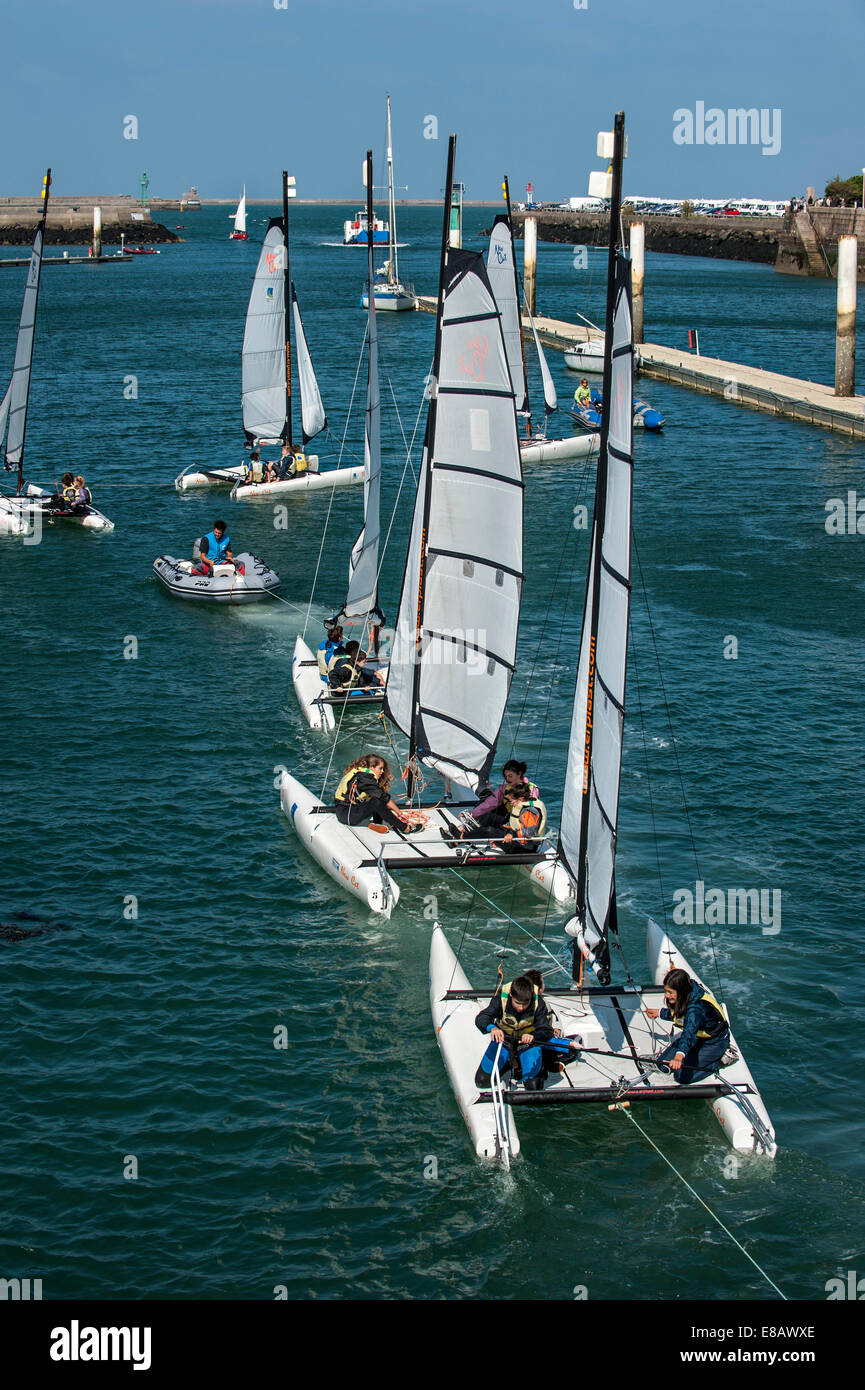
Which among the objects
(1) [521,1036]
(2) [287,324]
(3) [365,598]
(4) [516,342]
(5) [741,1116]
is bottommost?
(5) [741,1116]

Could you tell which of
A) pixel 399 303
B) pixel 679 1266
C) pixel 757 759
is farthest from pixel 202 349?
pixel 679 1266

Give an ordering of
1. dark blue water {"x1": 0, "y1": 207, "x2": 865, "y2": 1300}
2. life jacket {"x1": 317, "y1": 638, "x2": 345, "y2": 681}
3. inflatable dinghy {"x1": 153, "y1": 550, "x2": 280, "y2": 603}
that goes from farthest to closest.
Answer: inflatable dinghy {"x1": 153, "y1": 550, "x2": 280, "y2": 603}, life jacket {"x1": 317, "y1": 638, "x2": 345, "y2": 681}, dark blue water {"x1": 0, "y1": 207, "x2": 865, "y2": 1300}

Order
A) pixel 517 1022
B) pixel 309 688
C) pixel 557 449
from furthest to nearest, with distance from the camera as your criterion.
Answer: pixel 557 449 < pixel 309 688 < pixel 517 1022

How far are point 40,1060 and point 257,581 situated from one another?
2088cm

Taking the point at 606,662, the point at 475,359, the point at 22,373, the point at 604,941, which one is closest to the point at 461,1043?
the point at 604,941

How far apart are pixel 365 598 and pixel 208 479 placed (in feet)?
74.1

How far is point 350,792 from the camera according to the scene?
23047 mm

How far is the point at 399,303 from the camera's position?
113 m

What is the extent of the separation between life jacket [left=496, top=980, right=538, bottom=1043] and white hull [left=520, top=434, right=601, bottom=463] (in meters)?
40.4

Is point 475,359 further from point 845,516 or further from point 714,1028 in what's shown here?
point 845,516

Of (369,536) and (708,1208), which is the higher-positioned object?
(369,536)

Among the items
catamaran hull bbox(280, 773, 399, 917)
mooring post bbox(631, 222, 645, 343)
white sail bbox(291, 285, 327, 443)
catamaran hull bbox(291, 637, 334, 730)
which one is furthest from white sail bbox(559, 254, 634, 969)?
mooring post bbox(631, 222, 645, 343)

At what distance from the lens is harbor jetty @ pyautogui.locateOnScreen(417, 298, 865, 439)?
6250cm
